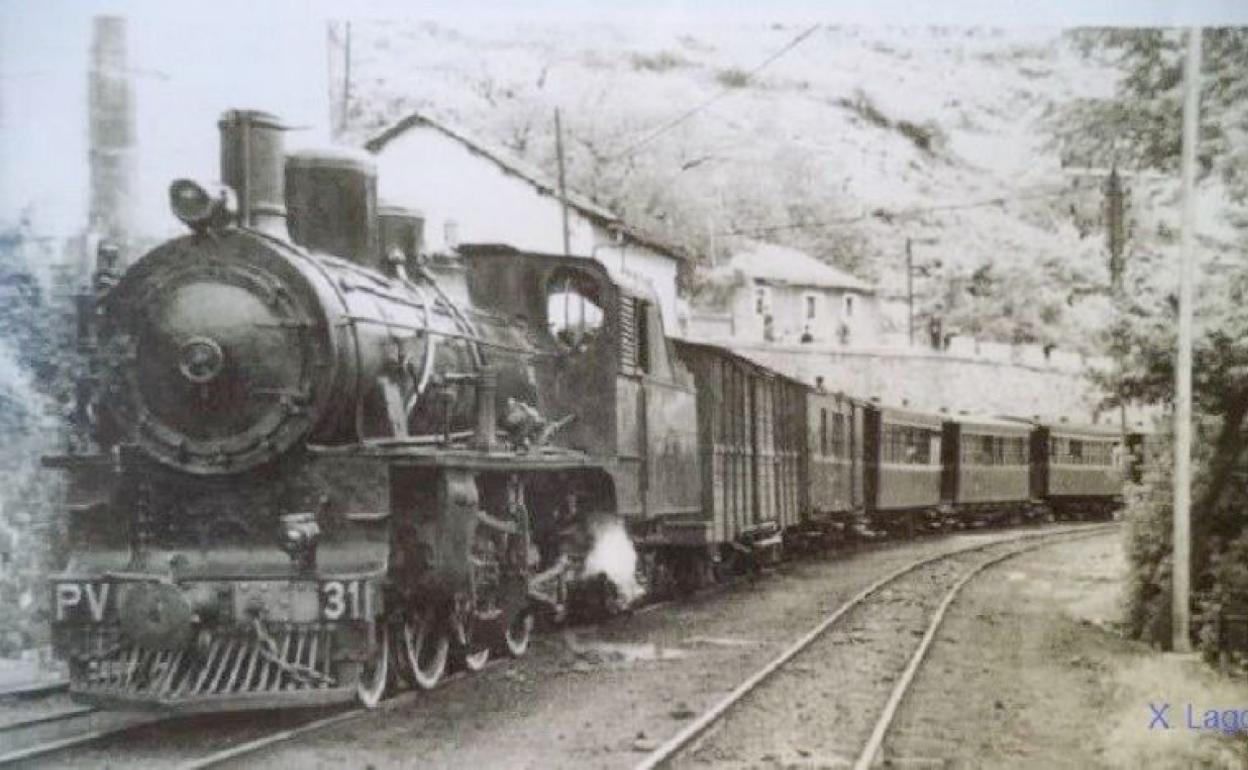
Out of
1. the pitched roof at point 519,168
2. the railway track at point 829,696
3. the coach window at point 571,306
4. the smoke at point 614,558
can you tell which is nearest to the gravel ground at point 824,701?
the railway track at point 829,696

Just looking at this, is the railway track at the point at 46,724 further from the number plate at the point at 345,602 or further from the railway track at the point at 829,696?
the railway track at the point at 829,696

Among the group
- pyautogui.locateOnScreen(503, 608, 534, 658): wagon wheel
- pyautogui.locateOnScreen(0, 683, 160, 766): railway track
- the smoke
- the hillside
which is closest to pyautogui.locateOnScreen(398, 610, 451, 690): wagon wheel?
pyautogui.locateOnScreen(503, 608, 534, 658): wagon wheel

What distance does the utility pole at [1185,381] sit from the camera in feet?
16.3

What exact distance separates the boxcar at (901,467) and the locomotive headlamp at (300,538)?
8.60m

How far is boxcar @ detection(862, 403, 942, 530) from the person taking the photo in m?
12.7

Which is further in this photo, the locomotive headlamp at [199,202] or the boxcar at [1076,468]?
the boxcar at [1076,468]

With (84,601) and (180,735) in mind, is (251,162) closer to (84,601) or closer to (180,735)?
(84,601)

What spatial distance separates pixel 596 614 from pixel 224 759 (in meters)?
3.24

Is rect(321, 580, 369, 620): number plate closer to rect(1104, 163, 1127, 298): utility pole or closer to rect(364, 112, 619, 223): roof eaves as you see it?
rect(364, 112, 619, 223): roof eaves

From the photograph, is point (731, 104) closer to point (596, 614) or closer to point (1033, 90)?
point (1033, 90)

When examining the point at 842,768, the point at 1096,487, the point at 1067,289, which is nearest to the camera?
the point at 842,768

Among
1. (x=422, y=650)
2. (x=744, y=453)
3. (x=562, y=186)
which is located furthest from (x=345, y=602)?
(x=744, y=453)

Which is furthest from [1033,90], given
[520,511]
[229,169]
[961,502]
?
[961,502]

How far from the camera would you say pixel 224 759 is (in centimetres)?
382
